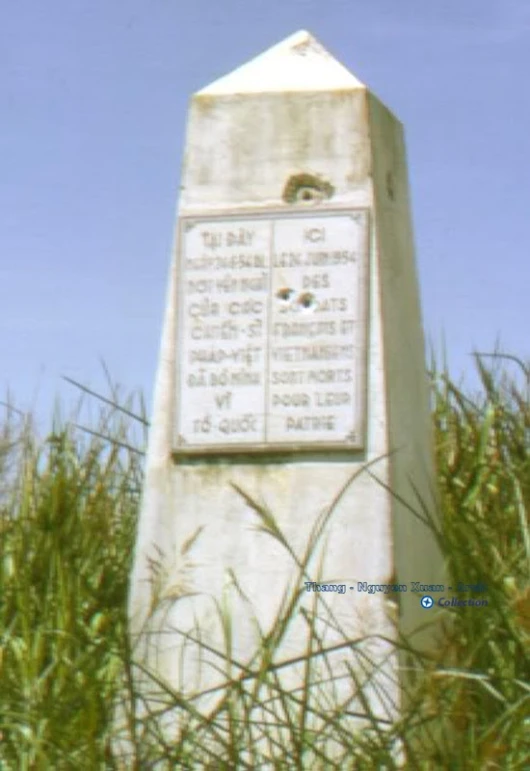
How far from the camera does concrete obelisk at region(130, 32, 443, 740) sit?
5219 millimetres

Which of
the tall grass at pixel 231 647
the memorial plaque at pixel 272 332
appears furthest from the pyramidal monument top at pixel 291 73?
the tall grass at pixel 231 647

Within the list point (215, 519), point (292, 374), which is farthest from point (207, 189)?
point (215, 519)

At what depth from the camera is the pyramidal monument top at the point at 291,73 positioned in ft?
18.1

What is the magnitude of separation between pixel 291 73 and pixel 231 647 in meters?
1.93

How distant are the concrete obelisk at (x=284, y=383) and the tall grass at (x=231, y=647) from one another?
0.12 meters

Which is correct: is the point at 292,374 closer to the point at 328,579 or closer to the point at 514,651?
the point at 328,579

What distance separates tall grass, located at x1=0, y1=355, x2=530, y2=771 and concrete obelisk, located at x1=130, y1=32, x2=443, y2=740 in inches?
4.7

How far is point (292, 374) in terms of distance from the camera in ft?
17.5

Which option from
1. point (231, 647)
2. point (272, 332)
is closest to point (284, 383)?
point (272, 332)

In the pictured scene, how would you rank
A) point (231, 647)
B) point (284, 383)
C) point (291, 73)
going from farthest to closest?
point (291, 73) < point (284, 383) < point (231, 647)

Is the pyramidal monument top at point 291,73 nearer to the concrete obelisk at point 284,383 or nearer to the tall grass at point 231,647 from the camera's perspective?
the concrete obelisk at point 284,383

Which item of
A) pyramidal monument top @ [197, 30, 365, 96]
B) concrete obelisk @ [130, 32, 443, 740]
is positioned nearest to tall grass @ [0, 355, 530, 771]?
concrete obelisk @ [130, 32, 443, 740]

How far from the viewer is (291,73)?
559 cm

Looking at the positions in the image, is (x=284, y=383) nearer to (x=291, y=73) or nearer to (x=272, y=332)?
(x=272, y=332)
